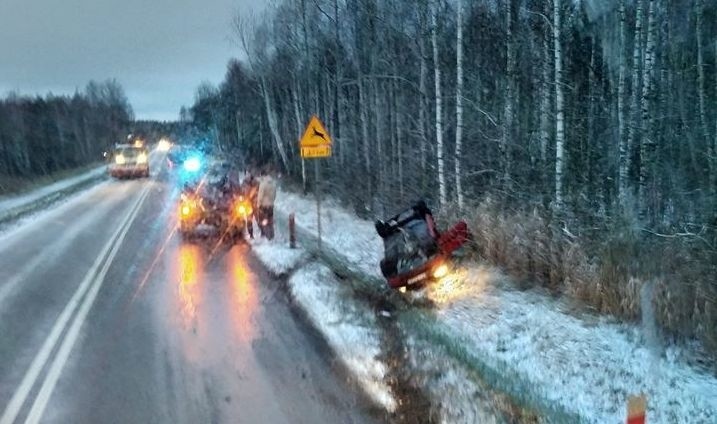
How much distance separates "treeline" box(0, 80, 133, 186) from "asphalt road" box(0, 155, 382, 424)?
35.4m

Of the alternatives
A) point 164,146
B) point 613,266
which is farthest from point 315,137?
point 164,146

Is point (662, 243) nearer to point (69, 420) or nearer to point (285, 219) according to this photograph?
point (69, 420)

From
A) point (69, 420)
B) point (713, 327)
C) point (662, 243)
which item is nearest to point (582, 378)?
point (713, 327)

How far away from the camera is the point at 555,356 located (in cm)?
764

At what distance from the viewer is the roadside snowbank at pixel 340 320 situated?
7.44 metres

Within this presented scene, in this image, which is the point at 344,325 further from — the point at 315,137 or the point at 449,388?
the point at 315,137

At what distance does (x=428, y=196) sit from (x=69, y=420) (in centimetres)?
1538

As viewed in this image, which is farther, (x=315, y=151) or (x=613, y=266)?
(x=315, y=151)

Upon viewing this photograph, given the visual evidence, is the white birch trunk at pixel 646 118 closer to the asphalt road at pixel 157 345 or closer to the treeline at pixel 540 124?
the treeline at pixel 540 124

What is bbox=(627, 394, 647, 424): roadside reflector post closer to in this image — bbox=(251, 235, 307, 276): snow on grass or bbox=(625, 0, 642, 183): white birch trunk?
bbox=(251, 235, 307, 276): snow on grass

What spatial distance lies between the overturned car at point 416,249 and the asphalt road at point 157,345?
6.04ft

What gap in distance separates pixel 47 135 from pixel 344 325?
71.4m

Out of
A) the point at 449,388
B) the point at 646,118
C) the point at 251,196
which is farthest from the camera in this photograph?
the point at 251,196

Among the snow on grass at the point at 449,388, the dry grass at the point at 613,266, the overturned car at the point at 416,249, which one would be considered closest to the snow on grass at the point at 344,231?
the overturned car at the point at 416,249
